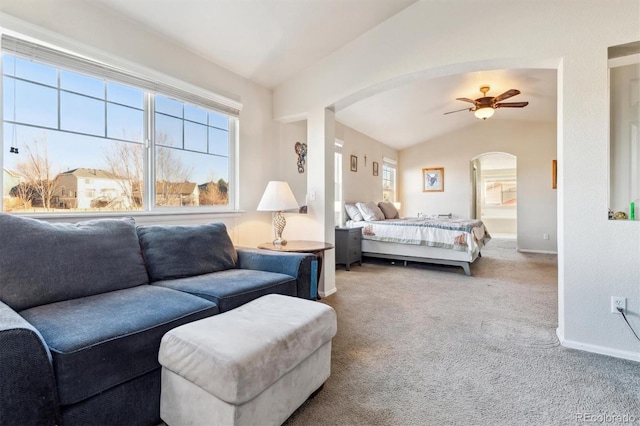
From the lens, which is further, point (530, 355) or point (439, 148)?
point (439, 148)

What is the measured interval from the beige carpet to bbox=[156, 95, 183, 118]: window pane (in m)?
2.35

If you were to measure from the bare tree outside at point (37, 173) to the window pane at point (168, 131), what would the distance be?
761 millimetres

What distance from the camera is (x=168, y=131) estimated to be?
8.56ft

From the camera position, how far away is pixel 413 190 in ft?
25.1

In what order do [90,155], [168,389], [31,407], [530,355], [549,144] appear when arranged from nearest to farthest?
[31,407], [168,389], [530,355], [90,155], [549,144]

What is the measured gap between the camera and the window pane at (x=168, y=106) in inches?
99.6

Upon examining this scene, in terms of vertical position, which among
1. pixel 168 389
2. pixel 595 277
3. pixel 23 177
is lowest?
pixel 168 389

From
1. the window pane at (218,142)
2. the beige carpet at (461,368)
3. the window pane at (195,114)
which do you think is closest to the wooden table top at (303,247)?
the beige carpet at (461,368)

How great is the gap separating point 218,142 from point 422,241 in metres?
3.17

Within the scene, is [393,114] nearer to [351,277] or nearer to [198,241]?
[351,277]

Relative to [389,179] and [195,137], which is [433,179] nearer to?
[389,179]

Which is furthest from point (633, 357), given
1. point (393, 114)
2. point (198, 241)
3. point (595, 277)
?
point (393, 114)

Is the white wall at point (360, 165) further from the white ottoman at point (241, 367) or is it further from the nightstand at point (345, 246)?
the white ottoman at point (241, 367)

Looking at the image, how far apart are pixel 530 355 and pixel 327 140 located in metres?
2.57
